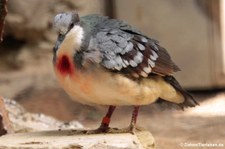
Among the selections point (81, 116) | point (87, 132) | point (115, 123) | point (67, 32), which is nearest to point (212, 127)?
point (115, 123)

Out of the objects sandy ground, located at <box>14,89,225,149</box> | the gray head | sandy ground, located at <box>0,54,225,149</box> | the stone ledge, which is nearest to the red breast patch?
the gray head

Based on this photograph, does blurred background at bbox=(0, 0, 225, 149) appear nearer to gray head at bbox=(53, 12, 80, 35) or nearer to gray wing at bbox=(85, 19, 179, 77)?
gray wing at bbox=(85, 19, 179, 77)

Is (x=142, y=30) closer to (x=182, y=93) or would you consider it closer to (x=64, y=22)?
(x=182, y=93)

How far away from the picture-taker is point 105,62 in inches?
99.3

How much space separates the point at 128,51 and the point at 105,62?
0.14 meters

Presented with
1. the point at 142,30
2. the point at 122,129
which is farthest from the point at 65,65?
the point at 142,30

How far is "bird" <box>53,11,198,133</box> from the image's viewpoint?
250 centimetres

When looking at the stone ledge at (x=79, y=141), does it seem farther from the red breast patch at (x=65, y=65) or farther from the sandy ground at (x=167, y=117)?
the sandy ground at (x=167, y=117)

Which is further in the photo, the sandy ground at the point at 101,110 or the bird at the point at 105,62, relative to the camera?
the sandy ground at the point at 101,110

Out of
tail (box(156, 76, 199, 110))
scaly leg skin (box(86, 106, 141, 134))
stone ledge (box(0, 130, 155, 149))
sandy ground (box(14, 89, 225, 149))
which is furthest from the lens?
sandy ground (box(14, 89, 225, 149))

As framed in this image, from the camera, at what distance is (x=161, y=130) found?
4.16 m

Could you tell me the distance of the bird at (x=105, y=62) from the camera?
2.50 meters

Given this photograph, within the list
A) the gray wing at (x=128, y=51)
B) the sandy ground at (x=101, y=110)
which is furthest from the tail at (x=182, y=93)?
the sandy ground at (x=101, y=110)

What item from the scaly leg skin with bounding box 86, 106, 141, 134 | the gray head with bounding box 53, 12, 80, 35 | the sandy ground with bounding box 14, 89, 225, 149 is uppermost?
the gray head with bounding box 53, 12, 80, 35
